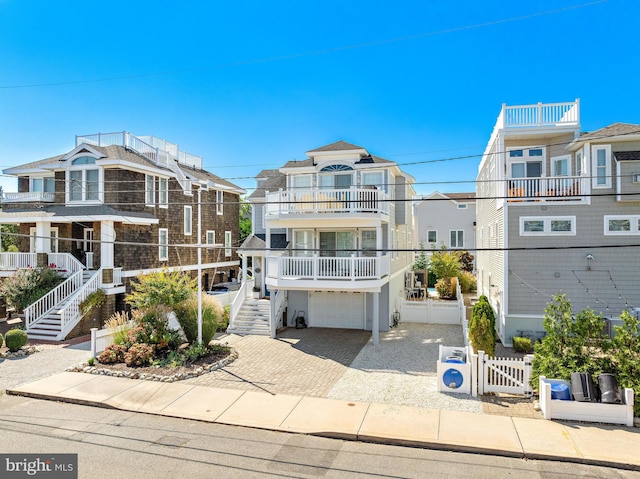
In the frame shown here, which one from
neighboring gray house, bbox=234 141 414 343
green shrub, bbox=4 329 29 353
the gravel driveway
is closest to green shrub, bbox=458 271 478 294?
neighboring gray house, bbox=234 141 414 343

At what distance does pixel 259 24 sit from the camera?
1234cm

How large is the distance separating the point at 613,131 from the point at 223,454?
16.3 meters

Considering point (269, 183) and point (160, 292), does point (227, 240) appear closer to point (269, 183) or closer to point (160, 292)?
point (269, 183)

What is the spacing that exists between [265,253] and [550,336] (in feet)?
41.3

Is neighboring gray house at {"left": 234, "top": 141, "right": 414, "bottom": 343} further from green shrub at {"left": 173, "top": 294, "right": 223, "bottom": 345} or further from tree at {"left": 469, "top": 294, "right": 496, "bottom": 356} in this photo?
tree at {"left": 469, "top": 294, "right": 496, "bottom": 356}

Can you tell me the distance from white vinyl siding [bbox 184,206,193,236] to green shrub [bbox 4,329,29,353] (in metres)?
11.5

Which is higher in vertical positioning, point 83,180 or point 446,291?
point 83,180

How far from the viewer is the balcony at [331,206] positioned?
52.4 feet

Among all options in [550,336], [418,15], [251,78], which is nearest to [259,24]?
[251,78]

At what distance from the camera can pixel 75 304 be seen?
17.4 meters

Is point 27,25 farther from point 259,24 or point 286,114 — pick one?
point 286,114

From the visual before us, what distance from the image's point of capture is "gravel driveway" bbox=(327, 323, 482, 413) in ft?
33.6

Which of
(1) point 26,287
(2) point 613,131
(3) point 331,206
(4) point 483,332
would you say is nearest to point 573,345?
(4) point 483,332

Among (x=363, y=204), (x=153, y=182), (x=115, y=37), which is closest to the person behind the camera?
(x=115, y=37)
